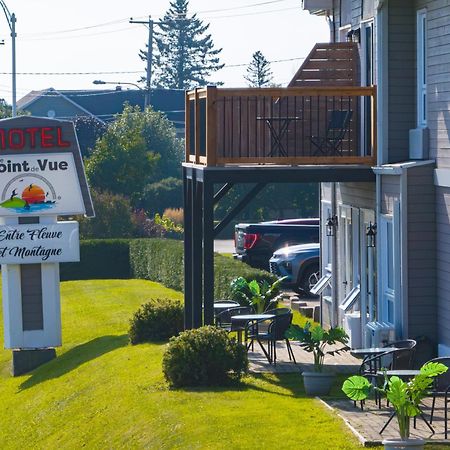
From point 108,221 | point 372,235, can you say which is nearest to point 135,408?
point 372,235

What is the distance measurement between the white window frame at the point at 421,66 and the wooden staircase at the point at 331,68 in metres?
3.00

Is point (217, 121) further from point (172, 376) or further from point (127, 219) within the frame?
point (127, 219)

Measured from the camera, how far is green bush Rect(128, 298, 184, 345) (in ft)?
74.1

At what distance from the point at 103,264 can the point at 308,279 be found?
44.3 feet

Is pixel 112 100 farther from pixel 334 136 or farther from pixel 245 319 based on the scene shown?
pixel 245 319

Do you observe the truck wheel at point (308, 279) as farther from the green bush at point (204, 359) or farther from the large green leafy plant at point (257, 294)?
the green bush at point (204, 359)

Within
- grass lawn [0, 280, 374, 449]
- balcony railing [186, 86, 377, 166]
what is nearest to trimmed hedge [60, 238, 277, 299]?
grass lawn [0, 280, 374, 449]

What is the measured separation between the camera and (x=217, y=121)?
1877cm

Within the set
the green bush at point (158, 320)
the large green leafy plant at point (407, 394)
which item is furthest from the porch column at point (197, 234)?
the large green leafy plant at point (407, 394)

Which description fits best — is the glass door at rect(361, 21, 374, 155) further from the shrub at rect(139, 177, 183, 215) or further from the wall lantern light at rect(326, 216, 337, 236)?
the shrub at rect(139, 177, 183, 215)

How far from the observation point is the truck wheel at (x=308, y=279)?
98.3 ft

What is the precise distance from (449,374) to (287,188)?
1820 inches

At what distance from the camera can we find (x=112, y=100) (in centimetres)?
9625

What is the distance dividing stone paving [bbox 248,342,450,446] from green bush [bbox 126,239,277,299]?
5.90 metres
